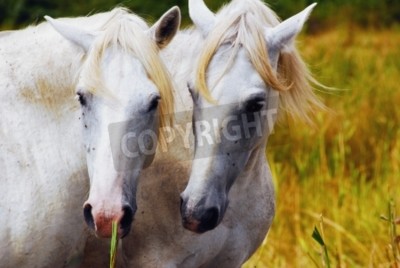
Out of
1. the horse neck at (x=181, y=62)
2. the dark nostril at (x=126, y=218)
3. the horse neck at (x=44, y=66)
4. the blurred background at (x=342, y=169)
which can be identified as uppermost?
the horse neck at (x=44, y=66)

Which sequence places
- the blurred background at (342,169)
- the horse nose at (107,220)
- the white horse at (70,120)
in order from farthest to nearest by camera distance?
the blurred background at (342,169)
the white horse at (70,120)
the horse nose at (107,220)

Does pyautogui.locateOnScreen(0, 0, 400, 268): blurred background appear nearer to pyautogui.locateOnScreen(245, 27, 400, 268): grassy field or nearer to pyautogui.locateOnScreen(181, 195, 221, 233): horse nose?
pyautogui.locateOnScreen(245, 27, 400, 268): grassy field

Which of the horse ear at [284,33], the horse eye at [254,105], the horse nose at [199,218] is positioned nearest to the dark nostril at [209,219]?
the horse nose at [199,218]

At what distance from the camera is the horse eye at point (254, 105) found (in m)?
4.00

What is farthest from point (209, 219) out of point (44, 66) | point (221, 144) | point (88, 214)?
point (44, 66)

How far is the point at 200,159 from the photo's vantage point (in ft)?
13.0

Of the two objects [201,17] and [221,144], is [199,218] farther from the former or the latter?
[201,17]

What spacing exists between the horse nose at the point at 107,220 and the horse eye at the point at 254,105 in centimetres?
58

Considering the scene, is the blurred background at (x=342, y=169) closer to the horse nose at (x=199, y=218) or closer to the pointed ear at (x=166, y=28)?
the horse nose at (x=199, y=218)

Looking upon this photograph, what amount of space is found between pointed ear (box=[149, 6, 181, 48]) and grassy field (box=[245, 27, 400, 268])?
1.20m

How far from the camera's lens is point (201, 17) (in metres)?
4.29

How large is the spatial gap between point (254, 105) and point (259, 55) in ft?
0.62

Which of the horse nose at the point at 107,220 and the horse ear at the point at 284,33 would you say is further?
the horse ear at the point at 284,33

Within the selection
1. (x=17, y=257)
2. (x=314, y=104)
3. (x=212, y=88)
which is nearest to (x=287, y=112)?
(x=314, y=104)
